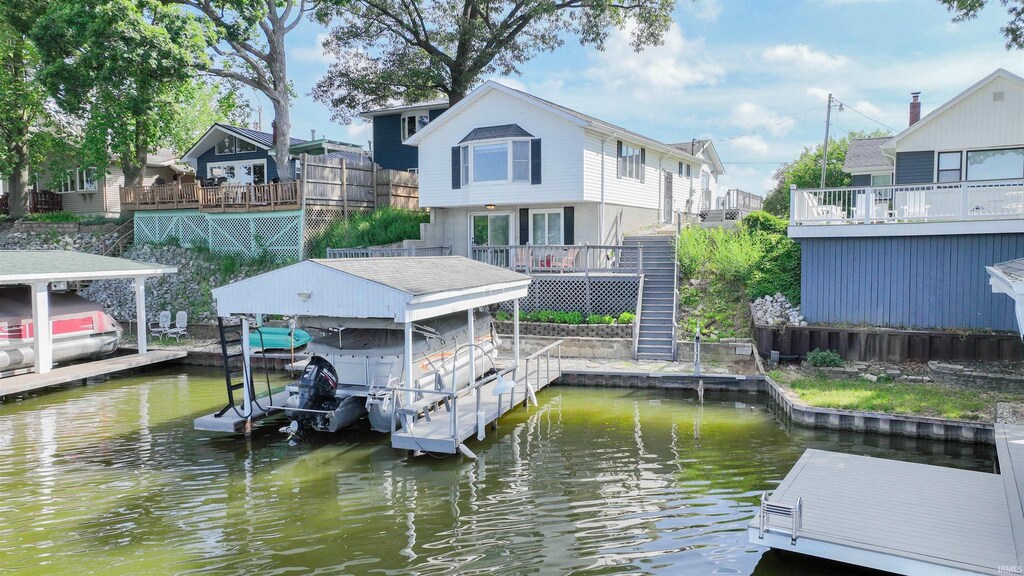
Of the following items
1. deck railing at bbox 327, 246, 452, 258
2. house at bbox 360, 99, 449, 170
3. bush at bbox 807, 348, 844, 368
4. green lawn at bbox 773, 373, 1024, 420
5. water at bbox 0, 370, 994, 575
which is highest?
house at bbox 360, 99, 449, 170

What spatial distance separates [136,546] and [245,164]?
2858cm

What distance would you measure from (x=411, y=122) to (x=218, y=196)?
9699 mm

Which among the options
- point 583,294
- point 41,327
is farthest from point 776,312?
point 41,327

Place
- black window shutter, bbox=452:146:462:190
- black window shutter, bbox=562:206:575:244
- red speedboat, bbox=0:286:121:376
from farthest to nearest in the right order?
black window shutter, bbox=452:146:462:190
black window shutter, bbox=562:206:575:244
red speedboat, bbox=0:286:121:376

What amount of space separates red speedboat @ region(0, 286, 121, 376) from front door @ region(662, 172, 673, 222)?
70.2ft

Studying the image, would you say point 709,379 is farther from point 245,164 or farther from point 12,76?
point 12,76

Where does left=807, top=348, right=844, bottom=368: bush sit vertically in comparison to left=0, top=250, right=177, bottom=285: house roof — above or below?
below

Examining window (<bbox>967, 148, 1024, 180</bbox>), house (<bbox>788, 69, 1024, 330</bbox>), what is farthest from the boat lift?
window (<bbox>967, 148, 1024, 180</bbox>)

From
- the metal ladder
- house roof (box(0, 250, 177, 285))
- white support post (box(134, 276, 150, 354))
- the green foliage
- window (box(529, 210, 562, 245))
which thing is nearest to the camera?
the metal ladder

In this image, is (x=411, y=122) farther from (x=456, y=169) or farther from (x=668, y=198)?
(x=668, y=198)

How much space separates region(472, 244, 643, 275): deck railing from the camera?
20.4m

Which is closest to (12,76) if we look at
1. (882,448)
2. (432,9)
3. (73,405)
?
(432,9)

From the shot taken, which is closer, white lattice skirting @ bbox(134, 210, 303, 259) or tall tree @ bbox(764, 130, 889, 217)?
white lattice skirting @ bbox(134, 210, 303, 259)

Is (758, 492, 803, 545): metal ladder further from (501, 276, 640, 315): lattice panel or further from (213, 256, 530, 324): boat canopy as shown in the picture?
(501, 276, 640, 315): lattice panel
